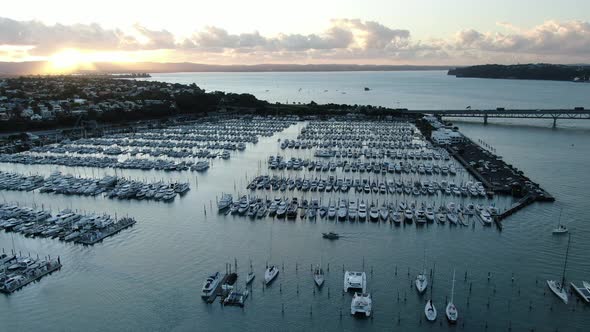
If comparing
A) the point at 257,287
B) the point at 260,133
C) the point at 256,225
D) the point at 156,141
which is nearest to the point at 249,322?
the point at 257,287

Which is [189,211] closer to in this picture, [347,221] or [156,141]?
[347,221]

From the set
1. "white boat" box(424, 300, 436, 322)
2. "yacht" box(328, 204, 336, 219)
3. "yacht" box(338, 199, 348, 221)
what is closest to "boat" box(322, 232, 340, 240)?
"yacht" box(338, 199, 348, 221)

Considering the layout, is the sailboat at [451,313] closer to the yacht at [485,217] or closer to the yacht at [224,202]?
the yacht at [485,217]

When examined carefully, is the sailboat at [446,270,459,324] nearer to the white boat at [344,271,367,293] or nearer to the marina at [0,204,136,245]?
the white boat at [344,271,367,293]

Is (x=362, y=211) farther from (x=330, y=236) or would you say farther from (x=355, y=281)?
(x=355, y=281)

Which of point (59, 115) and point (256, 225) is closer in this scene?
point (256, 225)

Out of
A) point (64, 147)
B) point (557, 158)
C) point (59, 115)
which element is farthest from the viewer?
point (59, 115)

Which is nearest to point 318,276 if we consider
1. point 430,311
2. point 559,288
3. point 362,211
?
point 430,311

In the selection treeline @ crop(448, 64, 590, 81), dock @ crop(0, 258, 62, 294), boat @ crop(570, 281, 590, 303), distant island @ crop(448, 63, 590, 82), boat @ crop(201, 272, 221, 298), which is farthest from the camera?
treeline @ crop(448, 64, 590, 81)
